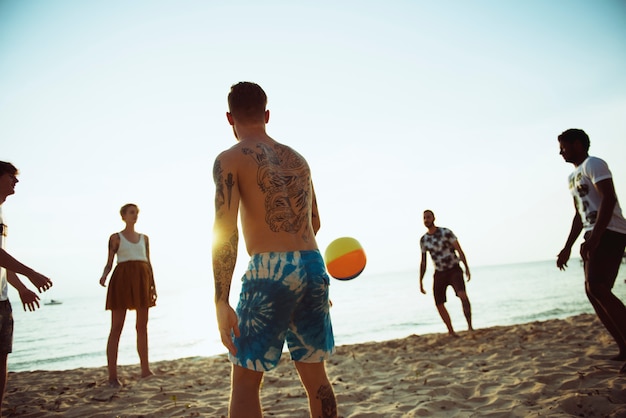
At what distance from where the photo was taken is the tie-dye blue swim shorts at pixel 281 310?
2.09m

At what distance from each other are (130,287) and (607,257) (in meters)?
6.27

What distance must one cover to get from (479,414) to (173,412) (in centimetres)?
321

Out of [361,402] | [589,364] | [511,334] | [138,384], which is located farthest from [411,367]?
[138,384]

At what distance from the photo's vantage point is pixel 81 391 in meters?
5.68

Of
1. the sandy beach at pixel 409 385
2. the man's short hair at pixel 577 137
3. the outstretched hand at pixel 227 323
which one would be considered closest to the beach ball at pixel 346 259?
the sandy beach at pixel 409 385

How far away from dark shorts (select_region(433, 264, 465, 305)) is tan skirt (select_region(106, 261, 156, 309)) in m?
5.76

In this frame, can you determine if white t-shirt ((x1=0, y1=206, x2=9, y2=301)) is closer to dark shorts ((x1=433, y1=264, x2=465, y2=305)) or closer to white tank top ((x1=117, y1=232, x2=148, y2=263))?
white tank top ((x1=117, y1=232, x2=148, y2=263))

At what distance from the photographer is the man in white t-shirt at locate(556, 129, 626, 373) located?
4.09 meters

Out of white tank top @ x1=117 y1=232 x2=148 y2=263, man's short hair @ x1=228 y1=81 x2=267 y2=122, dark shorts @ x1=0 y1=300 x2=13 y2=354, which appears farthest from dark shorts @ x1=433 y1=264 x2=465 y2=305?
dark shorts @ x1=0 y1=300 x2=13 y2=354

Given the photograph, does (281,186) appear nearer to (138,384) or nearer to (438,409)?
(438,409)

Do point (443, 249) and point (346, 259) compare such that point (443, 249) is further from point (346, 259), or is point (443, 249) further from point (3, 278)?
point (3, 278)

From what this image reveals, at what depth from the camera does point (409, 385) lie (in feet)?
16.5

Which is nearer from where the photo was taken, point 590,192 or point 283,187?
point 283,187

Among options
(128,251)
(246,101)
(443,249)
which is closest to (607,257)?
(246,101)
